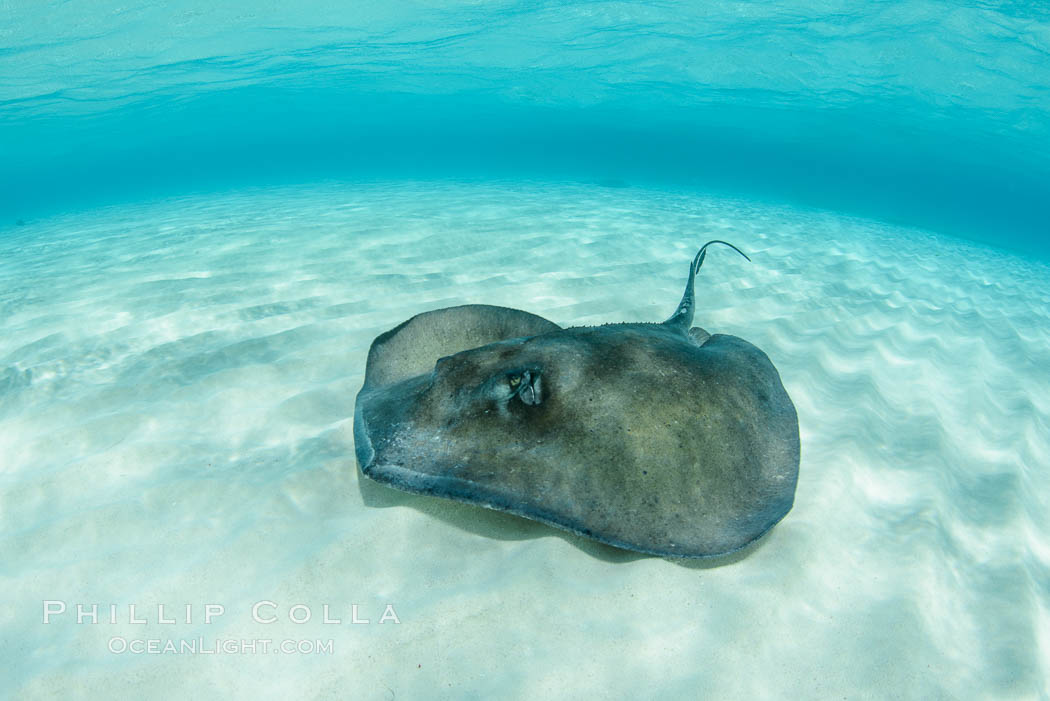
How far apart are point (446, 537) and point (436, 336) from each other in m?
1.27

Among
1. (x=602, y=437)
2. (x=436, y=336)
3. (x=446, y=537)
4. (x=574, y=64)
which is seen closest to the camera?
(x=602, y=437)

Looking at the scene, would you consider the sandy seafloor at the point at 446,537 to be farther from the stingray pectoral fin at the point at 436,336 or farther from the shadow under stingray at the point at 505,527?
the stingray pectoral fin at the point at 436,336

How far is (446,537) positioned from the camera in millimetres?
2357

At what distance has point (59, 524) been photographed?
2.49 metres

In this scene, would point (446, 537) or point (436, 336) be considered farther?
point (436, 336)

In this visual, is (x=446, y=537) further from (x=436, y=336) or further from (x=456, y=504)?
(x=436, y=336)

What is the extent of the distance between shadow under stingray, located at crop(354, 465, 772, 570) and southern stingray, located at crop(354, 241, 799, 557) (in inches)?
11.5

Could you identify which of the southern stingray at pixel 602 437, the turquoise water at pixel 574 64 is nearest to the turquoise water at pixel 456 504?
the southern stingray at pixel 602 437

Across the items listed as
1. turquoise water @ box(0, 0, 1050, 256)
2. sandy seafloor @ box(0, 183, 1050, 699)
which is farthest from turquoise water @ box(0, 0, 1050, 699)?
turquoise water @ box(0, 0, 1050, 256)

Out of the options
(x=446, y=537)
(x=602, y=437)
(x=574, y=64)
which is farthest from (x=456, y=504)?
(x=574, y=64)

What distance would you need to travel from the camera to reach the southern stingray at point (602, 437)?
1.91m

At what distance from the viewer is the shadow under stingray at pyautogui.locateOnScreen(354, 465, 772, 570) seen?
225cm

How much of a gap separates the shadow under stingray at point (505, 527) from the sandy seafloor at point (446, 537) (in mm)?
12

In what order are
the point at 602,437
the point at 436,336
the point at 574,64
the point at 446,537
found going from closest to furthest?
the point at 602,437
the point at 446,537
the point at 436,336
the point at 574,64
